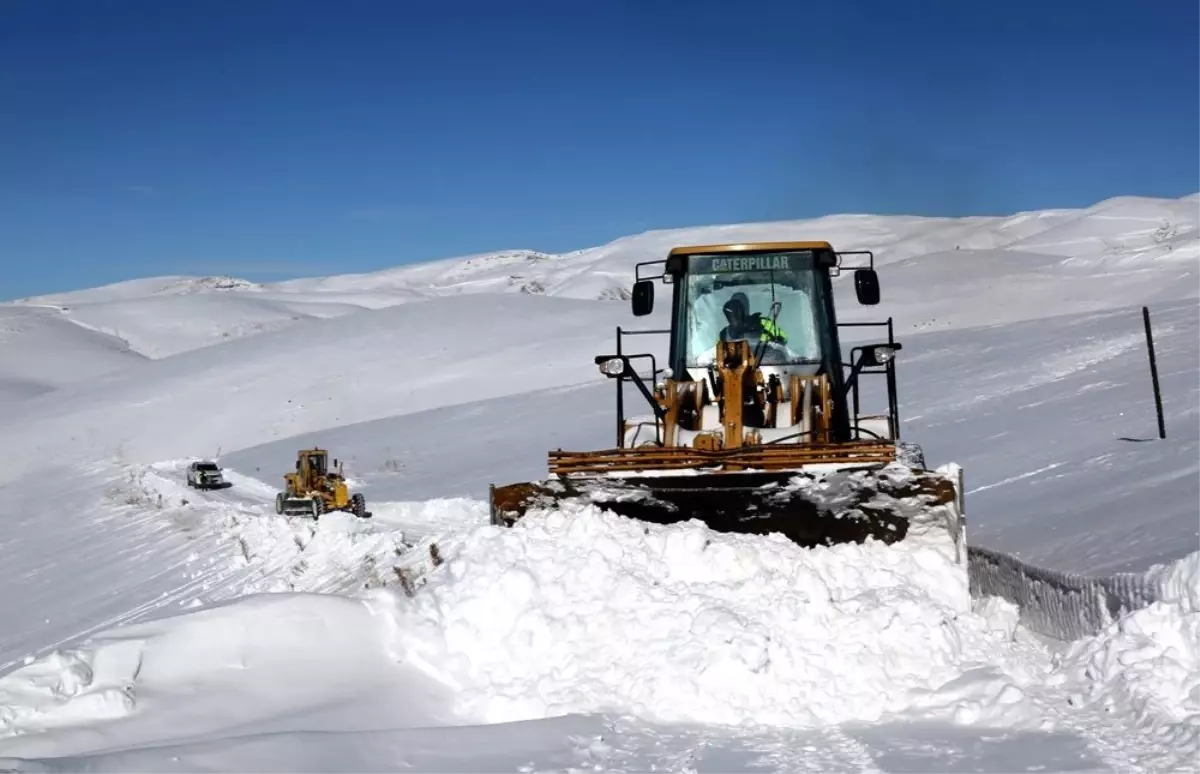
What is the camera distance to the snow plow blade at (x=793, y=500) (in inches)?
289

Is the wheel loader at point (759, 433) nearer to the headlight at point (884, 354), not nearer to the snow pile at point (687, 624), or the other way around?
the headlight at point (884, 354)

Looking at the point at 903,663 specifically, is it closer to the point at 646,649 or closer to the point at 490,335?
the point at 646,649

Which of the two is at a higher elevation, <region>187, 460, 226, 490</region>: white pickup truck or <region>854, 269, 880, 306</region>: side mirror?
<region>854, 269, 880, 306</region>: side mirror

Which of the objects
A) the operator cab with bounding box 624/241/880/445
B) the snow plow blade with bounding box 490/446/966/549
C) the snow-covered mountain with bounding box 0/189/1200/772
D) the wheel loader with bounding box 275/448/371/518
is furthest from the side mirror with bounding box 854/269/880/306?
the wheel loader with bounding box 275/448/371/518

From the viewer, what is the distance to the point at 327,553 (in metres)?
14.0

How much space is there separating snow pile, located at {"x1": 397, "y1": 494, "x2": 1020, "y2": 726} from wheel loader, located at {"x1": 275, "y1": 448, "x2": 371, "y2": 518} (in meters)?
11.6

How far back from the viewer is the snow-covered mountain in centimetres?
533

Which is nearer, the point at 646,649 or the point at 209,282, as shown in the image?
the point at 646,649

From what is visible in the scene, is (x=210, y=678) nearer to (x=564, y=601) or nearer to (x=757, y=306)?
(x=564, y=601)

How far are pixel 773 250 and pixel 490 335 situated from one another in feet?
88.2

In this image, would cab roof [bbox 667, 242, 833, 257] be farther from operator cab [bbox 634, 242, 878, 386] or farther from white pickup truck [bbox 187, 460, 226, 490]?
white pickup truck [bbox 187, 460, 226, 490]

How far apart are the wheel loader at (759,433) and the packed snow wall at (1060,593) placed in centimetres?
63

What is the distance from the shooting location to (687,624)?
6.33m

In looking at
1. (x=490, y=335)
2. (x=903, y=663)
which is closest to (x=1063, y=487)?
(x=903, y=663)
